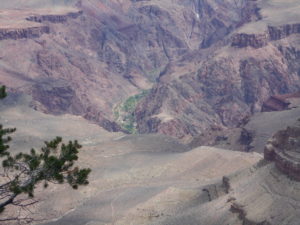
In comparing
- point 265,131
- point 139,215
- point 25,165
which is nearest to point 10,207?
point 139,215

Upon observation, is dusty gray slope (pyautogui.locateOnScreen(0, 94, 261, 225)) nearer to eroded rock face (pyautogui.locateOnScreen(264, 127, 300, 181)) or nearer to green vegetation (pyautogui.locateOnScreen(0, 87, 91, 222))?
eroded rock face (pyautogui.locateOnScreen(264, 127, 300, 181))

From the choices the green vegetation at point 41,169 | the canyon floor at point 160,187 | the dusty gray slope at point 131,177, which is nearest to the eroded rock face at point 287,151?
the canyon floor at point 160,187

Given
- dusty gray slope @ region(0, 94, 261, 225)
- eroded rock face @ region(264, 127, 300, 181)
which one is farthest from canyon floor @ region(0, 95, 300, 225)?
eroded rock face @ region(264, 127, 300, 181)

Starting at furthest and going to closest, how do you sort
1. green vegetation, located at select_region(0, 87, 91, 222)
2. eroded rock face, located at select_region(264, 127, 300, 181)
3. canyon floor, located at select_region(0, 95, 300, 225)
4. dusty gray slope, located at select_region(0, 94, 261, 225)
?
dusty gray slope, located at select_region(0, 94, 261, 225) < canyon floor, located at select_region(0, 95, 300, 225) < eroded rock face, located at select_region(264, 127, 300, 181) < green vegetation, located at select_region(0, 87, 91, 222)

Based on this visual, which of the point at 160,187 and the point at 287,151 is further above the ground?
the point at 287,151

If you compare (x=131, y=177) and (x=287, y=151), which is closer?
(x=287, y=151)

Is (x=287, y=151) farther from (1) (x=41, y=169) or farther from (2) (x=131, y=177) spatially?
(2) (x=131, y=177)

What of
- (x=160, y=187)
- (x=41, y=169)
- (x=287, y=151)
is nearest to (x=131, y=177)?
(x=160, y=187)
